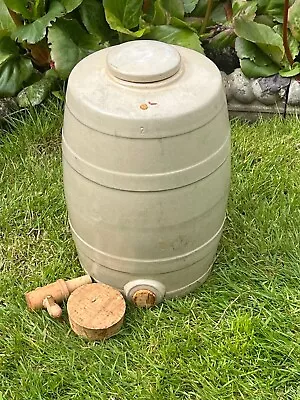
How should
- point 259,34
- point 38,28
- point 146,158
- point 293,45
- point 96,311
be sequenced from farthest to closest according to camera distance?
point 293,45 < point 259,34 < point 38,28 < point 96,311 < point 146,158

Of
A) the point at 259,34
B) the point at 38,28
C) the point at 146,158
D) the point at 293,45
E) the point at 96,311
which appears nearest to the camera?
the point at 146,158

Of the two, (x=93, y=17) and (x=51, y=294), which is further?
(x=93, y=17)

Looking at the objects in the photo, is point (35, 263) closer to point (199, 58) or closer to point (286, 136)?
point (199, 58)

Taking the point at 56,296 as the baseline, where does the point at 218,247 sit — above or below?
below

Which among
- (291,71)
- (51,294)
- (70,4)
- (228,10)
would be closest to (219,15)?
(228,10)

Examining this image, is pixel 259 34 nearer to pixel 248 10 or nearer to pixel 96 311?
Answer: pixel 248 10

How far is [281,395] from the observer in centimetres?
188

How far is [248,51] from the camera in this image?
115 inches

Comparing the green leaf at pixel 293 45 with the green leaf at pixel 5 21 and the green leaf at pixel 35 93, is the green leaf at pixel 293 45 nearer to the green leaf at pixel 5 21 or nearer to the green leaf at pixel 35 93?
the green leaf at pixel 35 93

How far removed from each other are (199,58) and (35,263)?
93cm

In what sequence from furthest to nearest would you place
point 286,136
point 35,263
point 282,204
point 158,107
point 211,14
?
1. point 211,14
2. point 286,136
3. point 282,204
4. point 35,263
5. point 158,107

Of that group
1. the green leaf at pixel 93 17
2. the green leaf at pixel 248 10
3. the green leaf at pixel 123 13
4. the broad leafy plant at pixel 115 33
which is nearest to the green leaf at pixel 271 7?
the broad leafy plant at pixel 115 33

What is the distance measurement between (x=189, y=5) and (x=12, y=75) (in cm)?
89

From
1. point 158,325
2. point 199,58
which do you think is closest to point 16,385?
point 158,325
